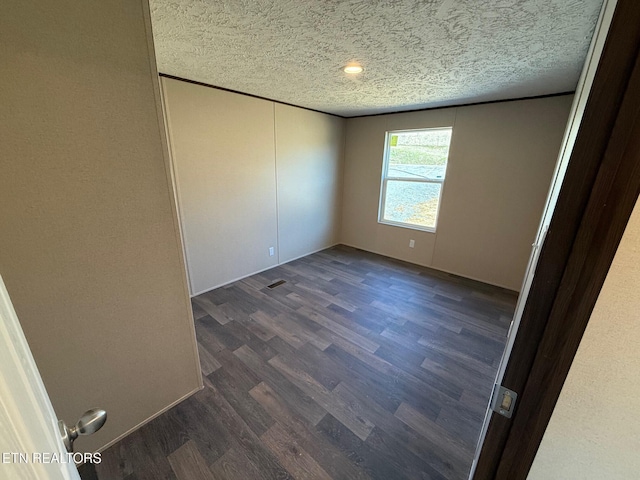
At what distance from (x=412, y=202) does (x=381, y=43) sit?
2.68m

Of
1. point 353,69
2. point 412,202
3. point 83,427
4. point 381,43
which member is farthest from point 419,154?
point 83,427

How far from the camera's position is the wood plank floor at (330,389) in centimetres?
137

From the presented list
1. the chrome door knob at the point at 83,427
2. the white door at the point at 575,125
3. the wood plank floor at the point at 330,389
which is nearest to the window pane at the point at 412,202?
the wood plank floor at the point at 330,389

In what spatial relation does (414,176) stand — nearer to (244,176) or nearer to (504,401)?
(244,176)

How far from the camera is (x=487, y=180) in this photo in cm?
320

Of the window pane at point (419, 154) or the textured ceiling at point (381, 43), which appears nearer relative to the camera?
the textured ceiling at point (381, 43)

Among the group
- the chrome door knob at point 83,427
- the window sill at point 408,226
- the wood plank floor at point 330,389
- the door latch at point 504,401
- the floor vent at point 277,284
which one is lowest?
the wood plank floor at point 330,389

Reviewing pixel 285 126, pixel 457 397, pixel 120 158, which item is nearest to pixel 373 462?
pixel 457 397

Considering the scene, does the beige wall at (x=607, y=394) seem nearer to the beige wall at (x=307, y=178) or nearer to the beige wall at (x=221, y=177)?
the beige wall at (x=221, y=177)

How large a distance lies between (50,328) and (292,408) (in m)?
1.36

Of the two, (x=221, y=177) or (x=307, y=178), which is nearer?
(x=221, y=177)

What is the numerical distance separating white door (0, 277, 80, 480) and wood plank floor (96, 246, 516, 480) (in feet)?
4.15

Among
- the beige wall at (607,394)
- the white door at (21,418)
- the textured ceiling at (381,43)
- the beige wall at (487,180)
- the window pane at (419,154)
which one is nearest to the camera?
the white door at (21,418)

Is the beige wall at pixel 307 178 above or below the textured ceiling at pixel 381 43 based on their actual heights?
below
